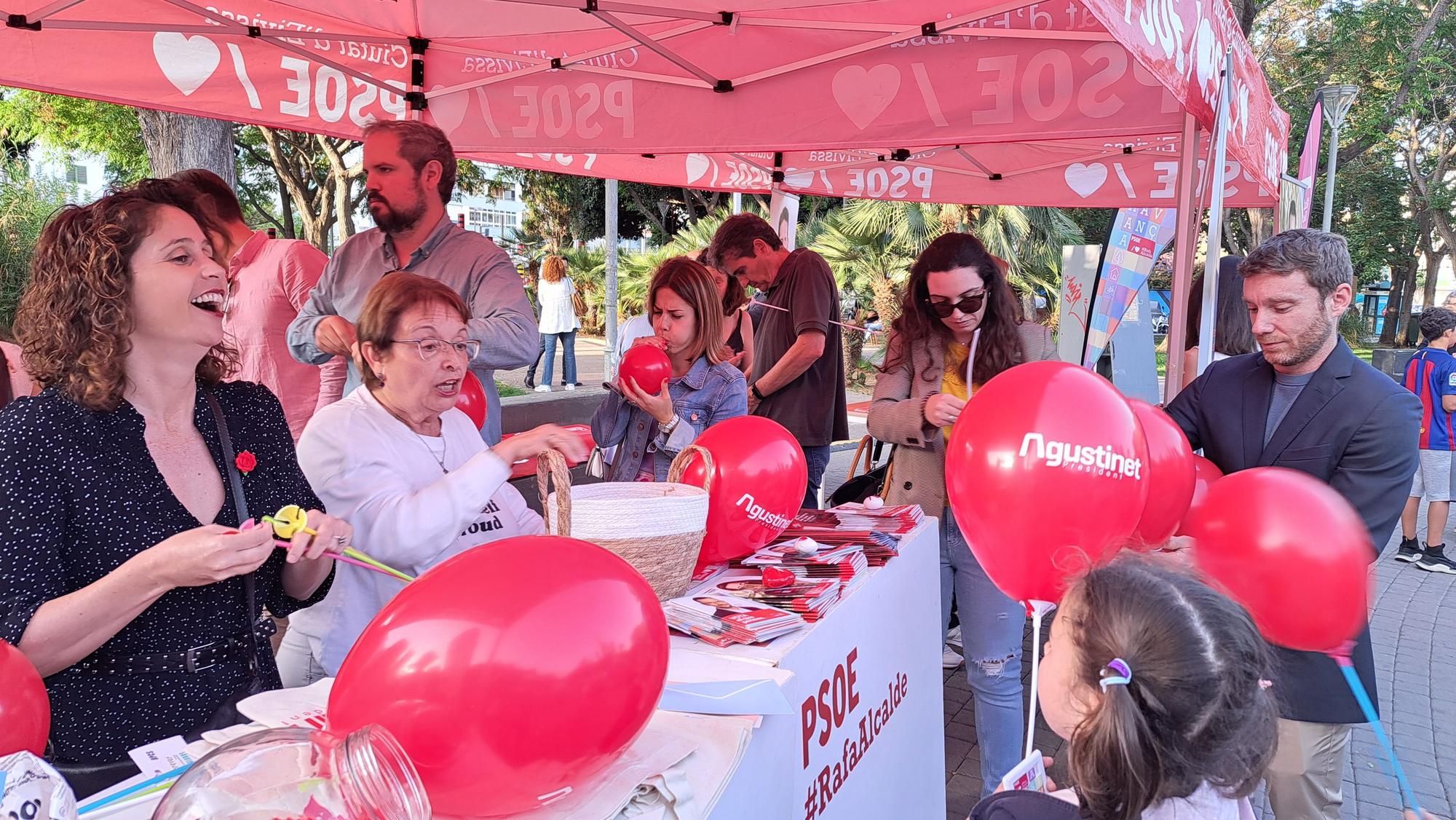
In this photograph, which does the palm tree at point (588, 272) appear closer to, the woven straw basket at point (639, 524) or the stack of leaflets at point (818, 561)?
the stack of leaflets at point (818, 561)

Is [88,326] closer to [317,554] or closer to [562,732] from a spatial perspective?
[317,554]

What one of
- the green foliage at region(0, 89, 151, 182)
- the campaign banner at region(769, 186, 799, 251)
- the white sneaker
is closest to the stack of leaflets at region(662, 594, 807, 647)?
the white sneaker

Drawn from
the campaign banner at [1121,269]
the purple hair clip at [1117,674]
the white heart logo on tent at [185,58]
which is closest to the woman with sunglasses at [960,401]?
the purple hair clip at [1117,674]

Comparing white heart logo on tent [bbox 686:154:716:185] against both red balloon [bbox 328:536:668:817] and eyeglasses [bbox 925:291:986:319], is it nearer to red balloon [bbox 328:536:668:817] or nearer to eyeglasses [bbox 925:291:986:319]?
eyeglasses [bbox 925:291:986:319]

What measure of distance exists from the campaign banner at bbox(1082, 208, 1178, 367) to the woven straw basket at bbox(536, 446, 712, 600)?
648 centimetres

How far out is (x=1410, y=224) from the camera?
25.0 m

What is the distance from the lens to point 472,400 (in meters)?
2.67

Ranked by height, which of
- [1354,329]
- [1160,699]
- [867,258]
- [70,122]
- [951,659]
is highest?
[70,122]

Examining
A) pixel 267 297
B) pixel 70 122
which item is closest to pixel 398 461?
pixel 267 297

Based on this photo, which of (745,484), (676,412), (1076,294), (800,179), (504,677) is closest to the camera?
(504,677)

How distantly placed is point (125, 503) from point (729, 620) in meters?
1.11

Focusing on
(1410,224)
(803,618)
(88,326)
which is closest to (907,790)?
(803,618)

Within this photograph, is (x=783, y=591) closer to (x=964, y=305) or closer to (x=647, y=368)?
(x=647, y=368)

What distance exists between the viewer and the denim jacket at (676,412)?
2896 mm
